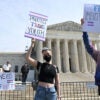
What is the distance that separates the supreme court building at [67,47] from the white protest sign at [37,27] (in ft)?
181

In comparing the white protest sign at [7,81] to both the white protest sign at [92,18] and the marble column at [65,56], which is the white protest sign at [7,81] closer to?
the white protest sign at [92,18]

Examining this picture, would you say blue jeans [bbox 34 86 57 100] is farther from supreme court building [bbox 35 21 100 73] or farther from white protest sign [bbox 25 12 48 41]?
supreme court building [bbox 35 21 100 73]

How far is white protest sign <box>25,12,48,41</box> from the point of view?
7.87m

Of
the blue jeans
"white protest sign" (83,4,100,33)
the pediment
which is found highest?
the pediment

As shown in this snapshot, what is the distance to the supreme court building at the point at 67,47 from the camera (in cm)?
6494

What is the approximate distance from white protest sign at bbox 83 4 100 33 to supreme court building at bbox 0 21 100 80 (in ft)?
188

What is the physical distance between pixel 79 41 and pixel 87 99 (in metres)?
55.9

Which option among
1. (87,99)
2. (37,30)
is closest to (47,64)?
(37,30)

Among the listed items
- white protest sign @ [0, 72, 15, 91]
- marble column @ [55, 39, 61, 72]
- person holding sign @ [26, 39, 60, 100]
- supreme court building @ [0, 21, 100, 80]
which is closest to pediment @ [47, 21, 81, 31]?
supreme court building @ [0, 21, 100, 80]

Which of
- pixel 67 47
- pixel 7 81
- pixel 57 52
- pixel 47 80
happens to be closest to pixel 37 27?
pixel 47 80

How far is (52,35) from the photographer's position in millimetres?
65562

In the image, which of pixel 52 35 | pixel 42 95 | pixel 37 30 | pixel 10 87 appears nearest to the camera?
pixel 42 95

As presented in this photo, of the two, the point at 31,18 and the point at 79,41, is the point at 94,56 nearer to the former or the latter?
the point at 31,18

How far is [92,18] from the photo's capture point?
6160 millimetres
